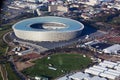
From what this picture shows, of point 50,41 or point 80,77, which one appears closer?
point 80,77

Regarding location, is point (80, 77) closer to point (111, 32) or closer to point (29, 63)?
point (29, 63)

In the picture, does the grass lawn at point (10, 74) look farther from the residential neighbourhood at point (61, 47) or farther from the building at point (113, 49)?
the building at point (113, 49)


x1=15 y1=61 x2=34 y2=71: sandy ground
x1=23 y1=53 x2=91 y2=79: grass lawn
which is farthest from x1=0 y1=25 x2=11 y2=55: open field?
x1=23 y1=53 x2=91 y2=79: grass lawn

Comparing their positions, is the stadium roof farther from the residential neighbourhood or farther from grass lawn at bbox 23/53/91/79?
grass lawn at bbox 23/53/91/79

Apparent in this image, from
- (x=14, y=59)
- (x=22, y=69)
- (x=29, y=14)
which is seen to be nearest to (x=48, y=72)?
(x=22, y=69)

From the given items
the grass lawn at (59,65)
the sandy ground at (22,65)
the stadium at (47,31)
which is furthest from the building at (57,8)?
the sandy ground at (22,65)

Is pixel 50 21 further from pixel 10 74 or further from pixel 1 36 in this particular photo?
pixel 10 74

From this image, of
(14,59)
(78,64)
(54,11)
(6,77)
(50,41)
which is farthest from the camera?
(54,11)

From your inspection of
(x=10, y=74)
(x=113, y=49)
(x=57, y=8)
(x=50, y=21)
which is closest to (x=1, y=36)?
(x=50, y=21)

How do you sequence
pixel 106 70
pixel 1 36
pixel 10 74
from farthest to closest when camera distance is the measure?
pixel 1 36 < pixel 106 70 < pixel 10 74
